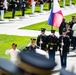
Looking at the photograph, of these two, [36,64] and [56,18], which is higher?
[36,64]

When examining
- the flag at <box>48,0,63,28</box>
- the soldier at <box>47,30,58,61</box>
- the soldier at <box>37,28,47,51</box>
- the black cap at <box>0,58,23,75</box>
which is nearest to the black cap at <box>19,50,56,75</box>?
the black cap at <box>0,58,23,75</box>

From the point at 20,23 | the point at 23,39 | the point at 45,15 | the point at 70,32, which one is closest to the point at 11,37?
the point at 23,39

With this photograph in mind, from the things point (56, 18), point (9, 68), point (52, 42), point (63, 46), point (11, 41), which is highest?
point (9, 68)

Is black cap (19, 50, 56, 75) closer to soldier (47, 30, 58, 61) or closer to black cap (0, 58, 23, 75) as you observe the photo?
black cap (0, 58, 23, 75)

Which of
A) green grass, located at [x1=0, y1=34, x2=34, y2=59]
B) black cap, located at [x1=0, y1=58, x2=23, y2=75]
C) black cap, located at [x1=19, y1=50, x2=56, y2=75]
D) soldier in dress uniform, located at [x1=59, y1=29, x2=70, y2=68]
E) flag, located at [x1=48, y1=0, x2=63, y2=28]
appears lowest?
green grass, located at [x1=0, y1=34, x2=34, y2=59]

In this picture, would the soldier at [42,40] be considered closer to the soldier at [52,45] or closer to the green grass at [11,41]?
the soldier at [52,45]

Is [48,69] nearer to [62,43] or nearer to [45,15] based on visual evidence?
[62,43]

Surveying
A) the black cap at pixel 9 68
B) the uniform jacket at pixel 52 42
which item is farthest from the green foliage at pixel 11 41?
the black cap at pixel 9 68

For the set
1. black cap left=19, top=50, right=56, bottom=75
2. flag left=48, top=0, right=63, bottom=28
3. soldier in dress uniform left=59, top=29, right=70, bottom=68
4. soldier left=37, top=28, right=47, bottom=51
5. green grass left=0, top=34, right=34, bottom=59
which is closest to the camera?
black cap left=19, top=50, right=56, bottom=75

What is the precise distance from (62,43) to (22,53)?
10.3 meters

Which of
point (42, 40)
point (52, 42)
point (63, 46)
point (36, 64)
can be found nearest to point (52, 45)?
point (52, 42)

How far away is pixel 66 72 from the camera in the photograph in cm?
289

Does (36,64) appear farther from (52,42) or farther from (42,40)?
(42,40)

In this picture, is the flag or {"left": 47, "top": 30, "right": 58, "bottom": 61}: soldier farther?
the flag
